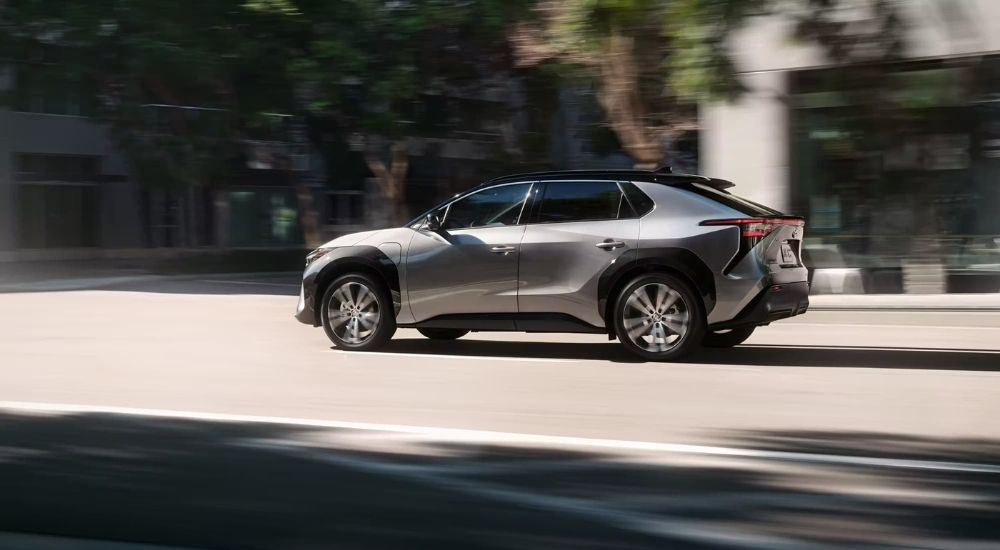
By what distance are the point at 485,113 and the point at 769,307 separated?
22159 millimetres

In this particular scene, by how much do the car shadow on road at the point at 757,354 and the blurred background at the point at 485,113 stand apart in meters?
1.07


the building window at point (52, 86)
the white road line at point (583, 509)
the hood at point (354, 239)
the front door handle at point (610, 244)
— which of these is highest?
the building window at point (52, 86)

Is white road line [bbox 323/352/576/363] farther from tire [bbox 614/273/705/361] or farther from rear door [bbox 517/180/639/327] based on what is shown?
tire [bbox 614/273/705/361]

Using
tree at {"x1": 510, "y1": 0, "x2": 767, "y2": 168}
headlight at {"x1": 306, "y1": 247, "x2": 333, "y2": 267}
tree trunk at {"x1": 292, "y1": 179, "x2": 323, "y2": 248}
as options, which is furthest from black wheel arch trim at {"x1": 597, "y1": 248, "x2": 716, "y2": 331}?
tree trunk at {"x1": 292, "y1": 179, "x2": 323, "y2": 248}

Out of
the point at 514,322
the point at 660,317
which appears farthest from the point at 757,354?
the point at 514,322

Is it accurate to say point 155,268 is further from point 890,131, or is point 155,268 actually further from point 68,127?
point 890,131

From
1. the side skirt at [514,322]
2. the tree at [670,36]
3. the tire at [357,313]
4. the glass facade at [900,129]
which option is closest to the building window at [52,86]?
the tire at [357,313]

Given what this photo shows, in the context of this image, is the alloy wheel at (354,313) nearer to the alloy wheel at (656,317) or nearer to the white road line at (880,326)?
the alloy wheel at (656,317)

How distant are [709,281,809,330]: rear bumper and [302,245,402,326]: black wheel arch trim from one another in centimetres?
297

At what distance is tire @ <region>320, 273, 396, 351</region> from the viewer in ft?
39.4

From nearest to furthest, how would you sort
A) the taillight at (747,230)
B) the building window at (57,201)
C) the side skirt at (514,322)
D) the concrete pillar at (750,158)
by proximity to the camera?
the taillight at (747,230) → the side skirt at (514,322) → the concrete pillar at (750,158) → the building window at (57,201)

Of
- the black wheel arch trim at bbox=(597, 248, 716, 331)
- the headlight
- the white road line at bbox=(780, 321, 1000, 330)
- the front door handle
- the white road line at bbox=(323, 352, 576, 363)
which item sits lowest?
the white road line at bbox=(780, 321, 1000, 330)

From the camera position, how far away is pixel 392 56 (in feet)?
91.5

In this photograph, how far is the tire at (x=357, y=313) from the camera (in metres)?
12.0
